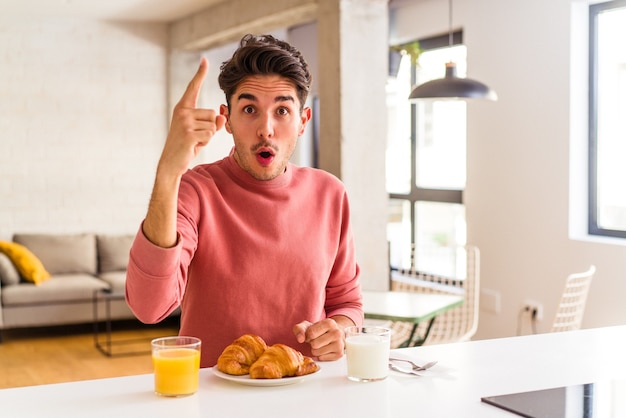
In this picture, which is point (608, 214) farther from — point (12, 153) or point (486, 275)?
point (12, 153)

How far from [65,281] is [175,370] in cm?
552

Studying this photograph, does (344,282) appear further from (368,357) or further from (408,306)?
(408,306)

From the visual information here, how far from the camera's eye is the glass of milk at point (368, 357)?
1471 mm

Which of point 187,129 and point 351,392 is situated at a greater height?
point 187,129

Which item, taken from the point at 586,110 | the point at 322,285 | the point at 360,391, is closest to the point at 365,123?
the point at 586,110

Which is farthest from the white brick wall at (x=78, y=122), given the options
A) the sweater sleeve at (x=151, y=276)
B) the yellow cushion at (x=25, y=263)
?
the sweater sleeve at (x=151, y=276)

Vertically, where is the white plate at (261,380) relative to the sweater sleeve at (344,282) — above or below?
below

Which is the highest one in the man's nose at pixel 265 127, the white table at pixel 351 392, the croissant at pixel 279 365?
the man's nose at pixel 265 127

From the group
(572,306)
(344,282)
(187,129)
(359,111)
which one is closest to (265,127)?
(187,129)

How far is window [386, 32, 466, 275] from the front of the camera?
598 cm

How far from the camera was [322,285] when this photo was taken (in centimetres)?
178

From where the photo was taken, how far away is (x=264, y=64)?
1704mm

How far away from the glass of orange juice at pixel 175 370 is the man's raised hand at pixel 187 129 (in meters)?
0.30

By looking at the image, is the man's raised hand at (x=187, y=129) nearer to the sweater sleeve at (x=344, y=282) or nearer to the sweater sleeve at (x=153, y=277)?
the sweater sleeve at (x=153, y=277)
